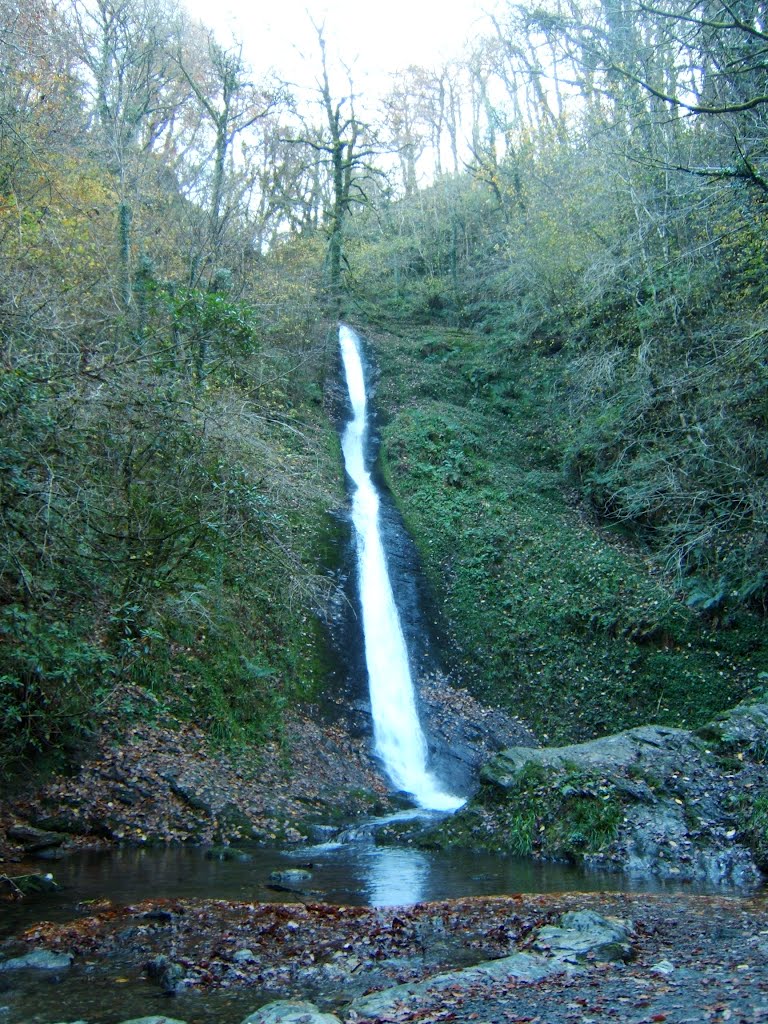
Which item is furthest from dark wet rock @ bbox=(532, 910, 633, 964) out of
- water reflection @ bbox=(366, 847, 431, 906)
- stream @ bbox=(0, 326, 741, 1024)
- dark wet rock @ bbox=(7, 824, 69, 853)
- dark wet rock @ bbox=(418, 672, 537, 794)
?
dark wet rock @ bbox=(418, 672, 537, 794)

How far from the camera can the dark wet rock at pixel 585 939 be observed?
516 centimetres

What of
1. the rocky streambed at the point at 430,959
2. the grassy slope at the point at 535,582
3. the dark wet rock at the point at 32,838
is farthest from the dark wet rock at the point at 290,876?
the grassy slope at the point at 535,582

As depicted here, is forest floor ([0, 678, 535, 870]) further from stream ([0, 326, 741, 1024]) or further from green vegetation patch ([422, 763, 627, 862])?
green vegetation patch ([422, 763, 627, 862])

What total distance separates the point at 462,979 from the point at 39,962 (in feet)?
9.72

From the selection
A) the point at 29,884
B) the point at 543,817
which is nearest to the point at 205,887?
the point at 29,884

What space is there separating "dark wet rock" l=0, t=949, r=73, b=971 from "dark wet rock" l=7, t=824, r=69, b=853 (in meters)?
3.68

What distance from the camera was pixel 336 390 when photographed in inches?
1094

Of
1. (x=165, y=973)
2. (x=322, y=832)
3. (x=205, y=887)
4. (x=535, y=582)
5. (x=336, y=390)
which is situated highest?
(x=336, y=390)

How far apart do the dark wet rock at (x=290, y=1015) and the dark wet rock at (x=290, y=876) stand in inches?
148

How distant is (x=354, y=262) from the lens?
108ft

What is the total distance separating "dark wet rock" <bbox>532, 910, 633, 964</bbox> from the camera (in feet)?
16.9

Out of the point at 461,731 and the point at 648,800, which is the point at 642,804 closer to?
the point at 648,800

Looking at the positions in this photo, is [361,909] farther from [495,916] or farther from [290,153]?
[290,153]

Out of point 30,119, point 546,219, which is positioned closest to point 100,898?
point 30,119
